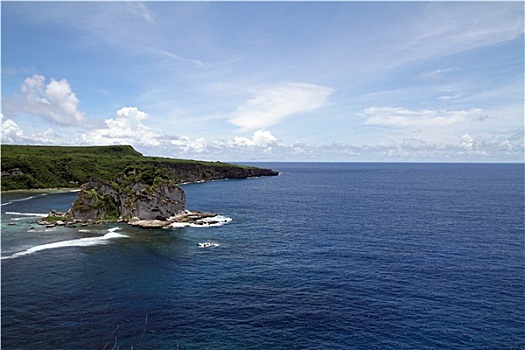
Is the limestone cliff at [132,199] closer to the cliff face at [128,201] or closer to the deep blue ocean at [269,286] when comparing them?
the cliff face at [128,201]

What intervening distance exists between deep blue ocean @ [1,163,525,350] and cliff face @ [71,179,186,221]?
9738mm

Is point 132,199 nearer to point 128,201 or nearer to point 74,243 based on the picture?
point 128,201

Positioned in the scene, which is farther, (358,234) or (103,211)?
(103,211)

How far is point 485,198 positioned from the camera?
17375 centimetres

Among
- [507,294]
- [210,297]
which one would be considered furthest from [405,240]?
[210,297]

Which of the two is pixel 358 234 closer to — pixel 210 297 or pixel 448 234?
pixel 448 234

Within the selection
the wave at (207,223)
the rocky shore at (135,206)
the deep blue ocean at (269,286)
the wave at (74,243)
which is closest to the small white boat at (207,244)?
the deep blue ocean at (269,286)

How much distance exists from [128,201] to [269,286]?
7942cm

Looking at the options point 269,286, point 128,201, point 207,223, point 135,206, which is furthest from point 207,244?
point 128,201

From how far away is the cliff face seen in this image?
12269 centimetres

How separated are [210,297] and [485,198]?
163509 mm

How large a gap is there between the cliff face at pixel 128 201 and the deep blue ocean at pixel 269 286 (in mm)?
9738

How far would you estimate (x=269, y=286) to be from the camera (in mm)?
65688

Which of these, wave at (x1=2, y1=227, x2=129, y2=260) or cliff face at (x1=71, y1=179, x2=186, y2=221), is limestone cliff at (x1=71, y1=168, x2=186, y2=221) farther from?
wave at (x1=2, y1=227, x2=129, y2=260)
